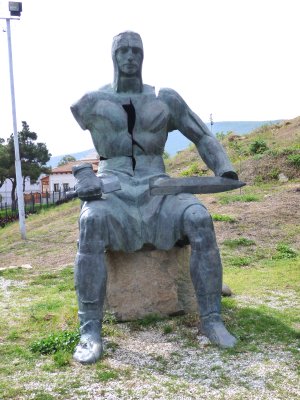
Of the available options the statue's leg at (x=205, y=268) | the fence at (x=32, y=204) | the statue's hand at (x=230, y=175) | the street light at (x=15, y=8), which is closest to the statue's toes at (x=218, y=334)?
the statue's leg at (x=205, y=268)

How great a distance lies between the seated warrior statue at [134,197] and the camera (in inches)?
158

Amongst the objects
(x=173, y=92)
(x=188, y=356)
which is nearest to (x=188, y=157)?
(x=173, y=92)

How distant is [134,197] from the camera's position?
4.42m

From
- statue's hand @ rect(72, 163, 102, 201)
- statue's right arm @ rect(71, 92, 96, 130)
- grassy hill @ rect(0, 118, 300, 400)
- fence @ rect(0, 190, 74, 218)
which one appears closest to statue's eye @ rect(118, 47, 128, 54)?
statue's right arm @ rect(71, 92, 96, 130)

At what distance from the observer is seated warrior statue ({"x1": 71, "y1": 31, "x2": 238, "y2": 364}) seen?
158 inches

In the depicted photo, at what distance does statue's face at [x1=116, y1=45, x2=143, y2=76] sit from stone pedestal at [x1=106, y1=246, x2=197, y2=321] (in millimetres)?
1593

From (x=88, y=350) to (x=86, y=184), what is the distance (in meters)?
1.30

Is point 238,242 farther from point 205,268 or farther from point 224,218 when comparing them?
point 205,268

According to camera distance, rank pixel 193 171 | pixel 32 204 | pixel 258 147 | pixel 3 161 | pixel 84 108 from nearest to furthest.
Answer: pixel 84 108
pixel 193 171
pixel 258 147
pixel 32 204
pixel 3 161

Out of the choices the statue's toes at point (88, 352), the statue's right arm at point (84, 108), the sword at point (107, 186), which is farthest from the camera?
the statue's right arm at point (84, 108)

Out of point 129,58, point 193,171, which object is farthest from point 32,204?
point 129,58

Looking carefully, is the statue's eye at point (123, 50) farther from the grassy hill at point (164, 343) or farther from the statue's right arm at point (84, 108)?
the grassy hill at point (164, 343)

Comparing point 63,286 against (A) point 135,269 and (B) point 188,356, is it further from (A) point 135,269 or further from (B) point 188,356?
(B) point 188,356

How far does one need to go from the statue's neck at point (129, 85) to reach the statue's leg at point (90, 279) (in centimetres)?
128
